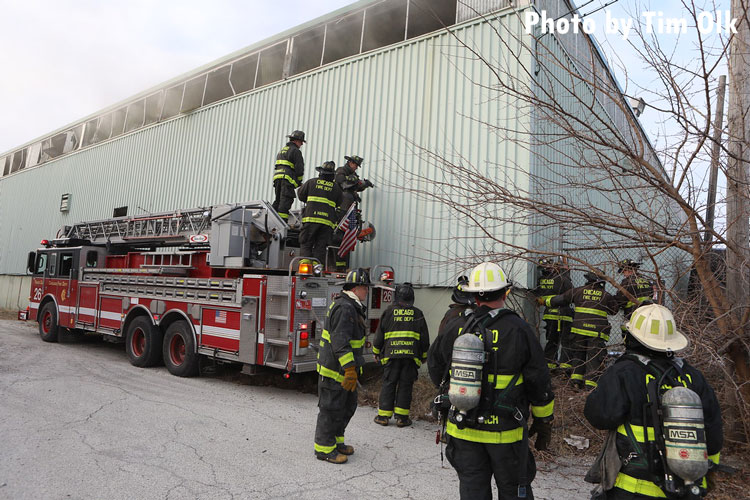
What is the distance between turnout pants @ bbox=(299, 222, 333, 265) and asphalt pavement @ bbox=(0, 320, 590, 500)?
7.04 ft

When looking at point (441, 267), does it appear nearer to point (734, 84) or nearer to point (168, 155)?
point (734, 84)

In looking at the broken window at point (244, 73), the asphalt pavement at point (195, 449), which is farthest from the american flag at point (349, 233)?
the broken window at point (244, 73)

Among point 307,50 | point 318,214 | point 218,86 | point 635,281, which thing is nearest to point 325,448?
point 635,281

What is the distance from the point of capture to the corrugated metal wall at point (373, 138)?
844 centimetres

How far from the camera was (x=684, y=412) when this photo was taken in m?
2.21

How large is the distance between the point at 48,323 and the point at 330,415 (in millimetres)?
9947

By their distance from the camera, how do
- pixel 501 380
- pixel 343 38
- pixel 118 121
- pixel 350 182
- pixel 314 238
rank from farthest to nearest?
1. pixel 118 121
2. pixel 343 38
3. pixel 350 182
4. pixel 314 238
5. pixel 501 380

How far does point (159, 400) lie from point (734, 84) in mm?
7055

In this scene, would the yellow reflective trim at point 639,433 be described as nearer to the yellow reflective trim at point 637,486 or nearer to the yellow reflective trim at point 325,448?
the yellow reflective trim at point 637,486

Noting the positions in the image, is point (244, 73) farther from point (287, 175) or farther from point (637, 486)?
point (637, 486)

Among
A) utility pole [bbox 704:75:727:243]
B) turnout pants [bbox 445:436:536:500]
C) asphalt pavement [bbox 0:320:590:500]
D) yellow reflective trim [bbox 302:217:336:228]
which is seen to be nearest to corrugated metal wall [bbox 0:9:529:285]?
yellow reflective trim [bbox 302:217:336:228]

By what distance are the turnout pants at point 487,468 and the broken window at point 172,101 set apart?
1442 centimetres

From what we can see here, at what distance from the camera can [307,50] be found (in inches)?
451

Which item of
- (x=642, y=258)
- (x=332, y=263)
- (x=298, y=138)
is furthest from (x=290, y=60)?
(x=642, y=258)
